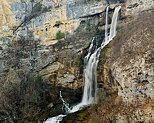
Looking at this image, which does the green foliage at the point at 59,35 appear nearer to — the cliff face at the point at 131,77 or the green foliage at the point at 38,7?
the green foliage at the point at 38,7

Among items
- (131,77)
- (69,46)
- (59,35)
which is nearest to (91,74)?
(69,46)

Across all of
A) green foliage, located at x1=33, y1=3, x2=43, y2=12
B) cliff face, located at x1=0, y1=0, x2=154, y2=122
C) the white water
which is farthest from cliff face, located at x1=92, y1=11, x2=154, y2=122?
green foliage, located at x1=33, y1=3, x2=43, y2=12

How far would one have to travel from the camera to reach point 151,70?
17.0 metres

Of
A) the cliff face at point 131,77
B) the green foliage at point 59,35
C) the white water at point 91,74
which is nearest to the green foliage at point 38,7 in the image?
the green foliage at point 59,35

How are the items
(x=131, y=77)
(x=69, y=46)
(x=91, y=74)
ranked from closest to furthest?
(x=131, y=77), (x=91, y=74), (x=69, y=46)

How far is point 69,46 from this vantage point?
98.1ft

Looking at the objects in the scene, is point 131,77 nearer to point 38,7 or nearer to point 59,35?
point 59,35

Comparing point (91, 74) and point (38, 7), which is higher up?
point (38, 7)

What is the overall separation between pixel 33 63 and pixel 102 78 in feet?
32.1

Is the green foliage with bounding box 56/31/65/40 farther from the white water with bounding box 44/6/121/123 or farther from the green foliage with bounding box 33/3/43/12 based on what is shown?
the green foliage with bounding box 33/3/43/12

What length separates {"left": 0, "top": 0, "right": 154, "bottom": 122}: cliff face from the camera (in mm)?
19719

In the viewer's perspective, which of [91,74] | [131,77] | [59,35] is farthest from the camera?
[59,35]

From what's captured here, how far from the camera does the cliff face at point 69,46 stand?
64.7 feet

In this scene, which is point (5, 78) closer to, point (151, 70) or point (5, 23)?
point (5, 23)
